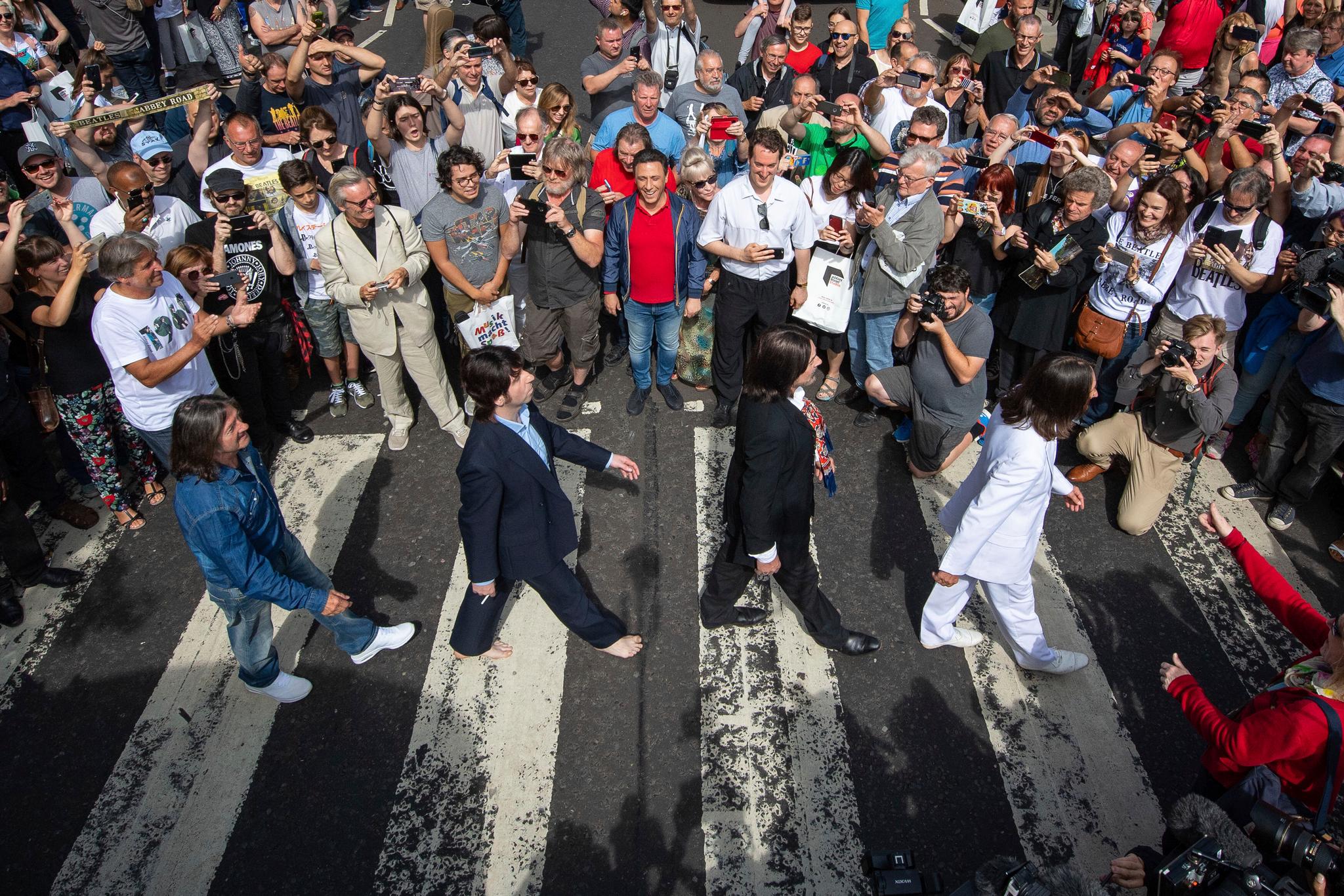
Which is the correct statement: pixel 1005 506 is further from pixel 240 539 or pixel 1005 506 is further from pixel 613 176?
pixel 613 176

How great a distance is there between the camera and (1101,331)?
247 inches

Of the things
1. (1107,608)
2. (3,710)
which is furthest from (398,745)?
(1107,608)

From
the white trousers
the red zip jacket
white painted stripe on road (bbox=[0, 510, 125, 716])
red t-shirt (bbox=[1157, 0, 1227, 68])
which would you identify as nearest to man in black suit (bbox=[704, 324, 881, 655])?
the white trousers

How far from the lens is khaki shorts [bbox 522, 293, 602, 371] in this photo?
6.74m

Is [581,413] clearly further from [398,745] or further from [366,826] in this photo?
[366,826]

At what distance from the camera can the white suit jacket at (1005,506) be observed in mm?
4172

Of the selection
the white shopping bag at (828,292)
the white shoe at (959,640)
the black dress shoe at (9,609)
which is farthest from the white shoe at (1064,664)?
the black dress shoe at (9,609)

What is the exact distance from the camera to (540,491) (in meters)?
4.34

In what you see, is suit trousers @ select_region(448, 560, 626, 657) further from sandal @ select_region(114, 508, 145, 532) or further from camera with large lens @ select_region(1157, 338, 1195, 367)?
camera with large lens @ select_region(1157, 338, 1195, 367)

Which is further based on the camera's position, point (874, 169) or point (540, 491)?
point (874, 169)

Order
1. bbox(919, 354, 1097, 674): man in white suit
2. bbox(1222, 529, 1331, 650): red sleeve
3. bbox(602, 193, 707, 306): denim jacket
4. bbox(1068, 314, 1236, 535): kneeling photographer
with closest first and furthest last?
bbox(1222, 529, 1331, 650): red sleeve, bbox(919, 354, 1097, 674): man in white suit, bbox(1068, 314, 1236, 535): kneeling photographer, bbox(602, 193, 707, 306): denim jacket

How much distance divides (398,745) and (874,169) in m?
5.91

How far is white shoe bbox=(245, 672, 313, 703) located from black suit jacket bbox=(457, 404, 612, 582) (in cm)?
140

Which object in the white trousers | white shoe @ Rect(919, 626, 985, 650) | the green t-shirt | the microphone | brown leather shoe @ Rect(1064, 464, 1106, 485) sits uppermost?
the green t-shirt
